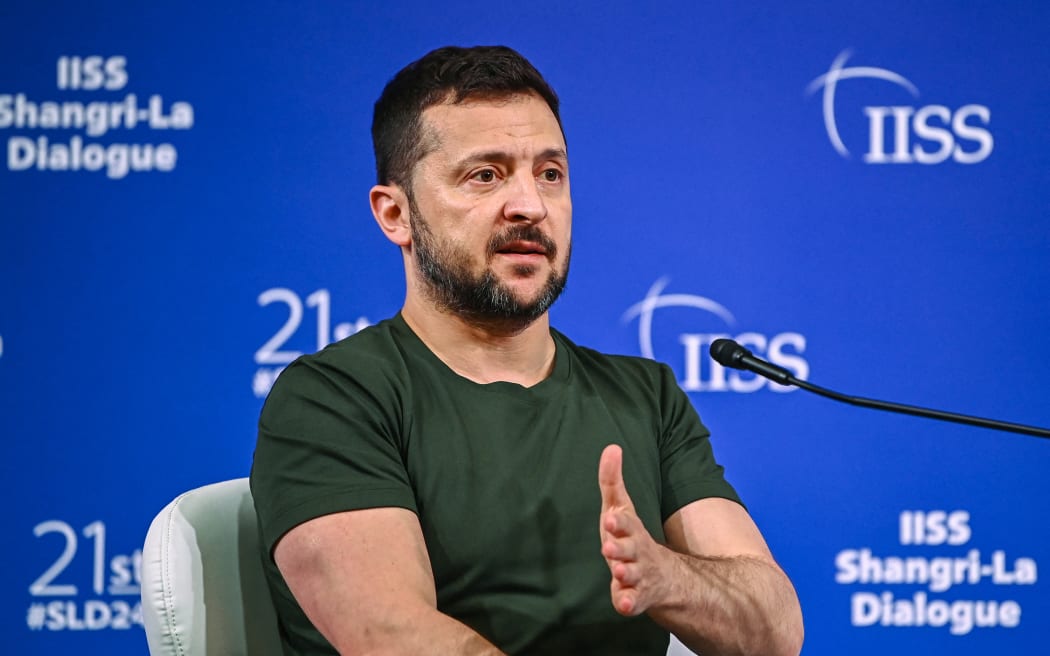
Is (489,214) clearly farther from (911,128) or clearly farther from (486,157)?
(911,128)

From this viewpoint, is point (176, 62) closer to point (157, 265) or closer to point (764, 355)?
point (157, 265)

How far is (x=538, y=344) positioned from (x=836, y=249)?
132 centimetres

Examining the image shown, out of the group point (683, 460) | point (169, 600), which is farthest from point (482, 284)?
point (169, 600)

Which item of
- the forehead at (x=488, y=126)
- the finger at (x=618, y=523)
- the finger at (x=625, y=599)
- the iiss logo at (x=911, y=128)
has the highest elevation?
the iiss logo at (x=911, y=128)

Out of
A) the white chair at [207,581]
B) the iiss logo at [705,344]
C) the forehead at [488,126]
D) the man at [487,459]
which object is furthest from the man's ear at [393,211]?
the iiss logo at [705,344]

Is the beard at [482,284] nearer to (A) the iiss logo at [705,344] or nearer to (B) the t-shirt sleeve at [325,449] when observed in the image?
(B) the t-shirt sleeve at [325,449]

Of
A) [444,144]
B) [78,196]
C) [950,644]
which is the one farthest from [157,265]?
[950,644]

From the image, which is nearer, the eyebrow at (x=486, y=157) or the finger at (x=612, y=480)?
the finger at (x=612, y=480)

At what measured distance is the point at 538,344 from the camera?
73.3 inches

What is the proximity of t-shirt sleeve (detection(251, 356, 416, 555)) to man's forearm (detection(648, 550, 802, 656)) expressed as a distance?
1.24 feet

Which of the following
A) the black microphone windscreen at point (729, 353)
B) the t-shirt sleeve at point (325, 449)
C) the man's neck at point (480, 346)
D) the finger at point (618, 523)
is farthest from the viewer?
the man's neck at point (480, 346)

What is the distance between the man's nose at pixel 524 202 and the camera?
1759 mm

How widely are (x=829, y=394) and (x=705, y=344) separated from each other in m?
1.25

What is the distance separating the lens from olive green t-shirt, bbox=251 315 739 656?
154 cm
